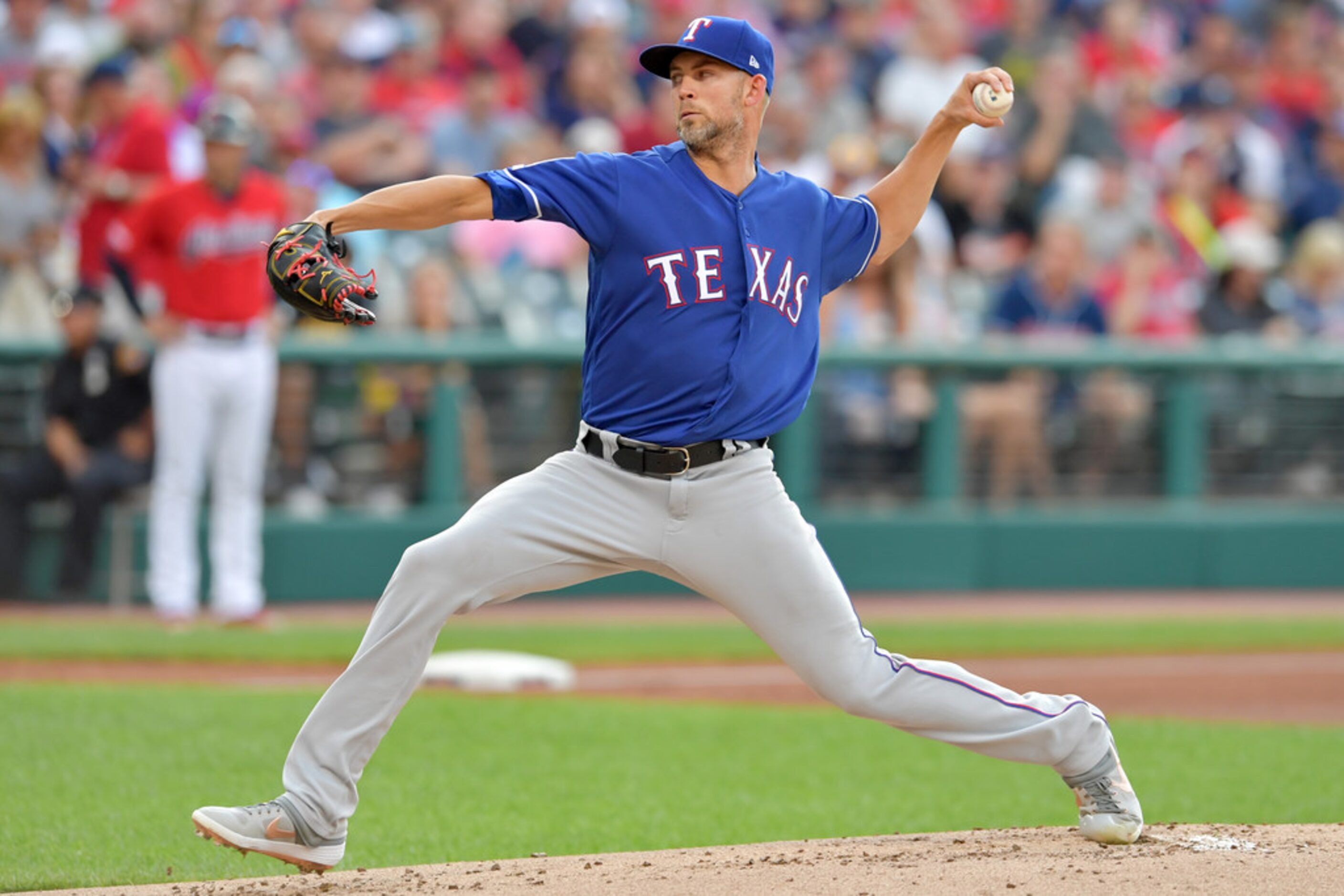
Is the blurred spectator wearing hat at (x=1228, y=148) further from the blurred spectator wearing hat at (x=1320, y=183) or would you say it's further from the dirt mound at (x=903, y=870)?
the dirt mound at (x=903, y=870)

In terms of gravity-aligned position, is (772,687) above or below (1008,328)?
below

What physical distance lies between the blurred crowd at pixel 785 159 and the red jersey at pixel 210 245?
634 millimetres

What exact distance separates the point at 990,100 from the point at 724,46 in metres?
0.73

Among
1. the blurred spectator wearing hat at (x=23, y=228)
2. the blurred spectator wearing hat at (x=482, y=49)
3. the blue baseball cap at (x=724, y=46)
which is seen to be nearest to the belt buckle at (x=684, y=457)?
the blue baseball cap at (x=724, y=46)

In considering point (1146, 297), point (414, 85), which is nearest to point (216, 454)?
point (414, 85)

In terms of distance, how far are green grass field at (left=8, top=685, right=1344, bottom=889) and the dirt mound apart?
1.36ft

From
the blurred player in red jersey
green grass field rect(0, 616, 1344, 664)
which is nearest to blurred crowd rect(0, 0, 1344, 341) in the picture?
the blurred player in red jersey

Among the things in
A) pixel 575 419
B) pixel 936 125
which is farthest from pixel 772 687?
pixel 936 125

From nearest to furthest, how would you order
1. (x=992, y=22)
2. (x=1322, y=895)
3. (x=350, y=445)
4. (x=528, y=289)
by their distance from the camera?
(x=1322, y=895), (x=350, y=445), (x=528, y=289), (x=992, y=22)

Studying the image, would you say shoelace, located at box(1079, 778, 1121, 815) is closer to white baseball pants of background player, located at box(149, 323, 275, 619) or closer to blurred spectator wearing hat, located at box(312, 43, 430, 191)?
white baseball pants of background player, located at box(149, 323, 275, 619)

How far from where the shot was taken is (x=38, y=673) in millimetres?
8320

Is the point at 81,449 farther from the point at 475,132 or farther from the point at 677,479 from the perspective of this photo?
the point at 677,479

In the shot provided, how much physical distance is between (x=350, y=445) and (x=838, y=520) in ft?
10.2

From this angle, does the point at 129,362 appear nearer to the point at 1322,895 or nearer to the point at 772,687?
the point at 772,687
